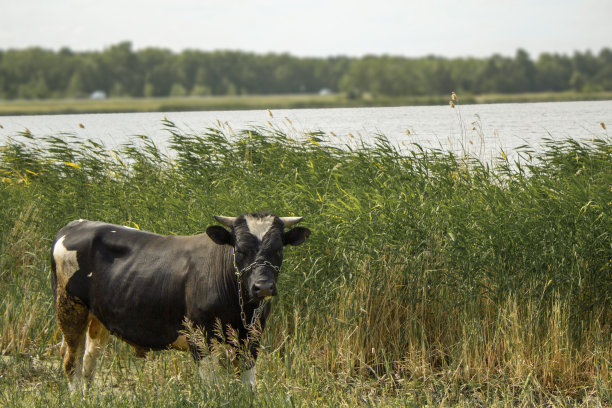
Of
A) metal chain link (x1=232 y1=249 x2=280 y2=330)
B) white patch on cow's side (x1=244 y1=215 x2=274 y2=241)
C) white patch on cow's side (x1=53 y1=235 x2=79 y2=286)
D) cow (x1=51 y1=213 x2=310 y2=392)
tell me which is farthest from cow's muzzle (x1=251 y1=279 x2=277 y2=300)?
white patch on cow's side (x1=53 y1=235 x2=79 y2=286)

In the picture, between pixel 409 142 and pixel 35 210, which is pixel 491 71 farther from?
pixel 35 210

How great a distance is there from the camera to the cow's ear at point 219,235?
4.81m

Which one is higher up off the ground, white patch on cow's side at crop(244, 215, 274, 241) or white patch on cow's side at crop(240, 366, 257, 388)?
white patch on cow's side at crop(244, 215, 274, 241)

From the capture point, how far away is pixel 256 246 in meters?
4.70

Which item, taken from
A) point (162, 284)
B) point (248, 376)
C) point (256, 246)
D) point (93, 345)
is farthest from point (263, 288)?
point (93, 345)

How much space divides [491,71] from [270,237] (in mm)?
24912

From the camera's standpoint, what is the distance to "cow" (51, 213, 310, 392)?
4.77 m

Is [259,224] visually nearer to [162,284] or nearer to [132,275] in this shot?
[162,284]

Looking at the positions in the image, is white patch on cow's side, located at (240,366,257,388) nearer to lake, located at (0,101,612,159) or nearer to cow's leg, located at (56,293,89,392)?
cow's leg, located at (56,293,89,392)

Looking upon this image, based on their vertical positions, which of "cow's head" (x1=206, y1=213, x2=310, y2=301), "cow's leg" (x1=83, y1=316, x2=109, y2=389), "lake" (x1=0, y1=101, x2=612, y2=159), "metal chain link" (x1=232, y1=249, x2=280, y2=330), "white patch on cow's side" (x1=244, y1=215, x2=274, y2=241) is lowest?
"cow's leg" (x1=83, y1=316, x2=109, y2=389)

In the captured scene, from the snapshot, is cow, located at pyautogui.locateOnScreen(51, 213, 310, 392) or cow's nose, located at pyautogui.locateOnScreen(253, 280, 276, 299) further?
cow, located at pyautogui.locateOnScreen(51, 213, 310, 392)

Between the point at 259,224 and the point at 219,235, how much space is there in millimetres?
317

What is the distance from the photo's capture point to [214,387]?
4.62 metres

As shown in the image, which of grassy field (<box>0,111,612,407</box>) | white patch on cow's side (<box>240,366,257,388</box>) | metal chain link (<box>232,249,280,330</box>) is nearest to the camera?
metal chain link (<box>232,249,280,330</box>)
